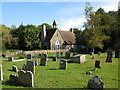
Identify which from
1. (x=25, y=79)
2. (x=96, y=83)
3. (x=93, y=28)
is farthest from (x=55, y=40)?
(x=96, y=83)

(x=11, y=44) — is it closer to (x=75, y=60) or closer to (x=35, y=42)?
(x=35, y=42)

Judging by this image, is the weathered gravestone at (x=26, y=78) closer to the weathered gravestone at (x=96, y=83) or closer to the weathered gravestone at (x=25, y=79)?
the weathered gravestone at (x=25, y=79)

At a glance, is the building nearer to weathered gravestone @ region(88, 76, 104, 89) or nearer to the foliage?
the foliage

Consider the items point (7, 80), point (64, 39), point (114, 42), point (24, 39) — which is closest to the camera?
point (7, 80)

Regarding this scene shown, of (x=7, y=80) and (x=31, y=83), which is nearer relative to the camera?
(x=31, y=83)

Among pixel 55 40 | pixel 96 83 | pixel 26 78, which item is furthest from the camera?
pixel 55 40

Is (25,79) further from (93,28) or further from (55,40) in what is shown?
(55,40)

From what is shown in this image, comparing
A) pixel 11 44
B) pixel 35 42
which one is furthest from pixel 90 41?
pixel 11 44

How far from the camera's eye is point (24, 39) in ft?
151

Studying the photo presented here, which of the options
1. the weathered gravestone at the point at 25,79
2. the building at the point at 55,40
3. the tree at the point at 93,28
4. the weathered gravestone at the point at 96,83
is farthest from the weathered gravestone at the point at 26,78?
the building at the point at 55,40

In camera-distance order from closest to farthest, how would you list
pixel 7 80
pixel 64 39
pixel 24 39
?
pixel 7 80, pixel 24 39, pixel 64 39

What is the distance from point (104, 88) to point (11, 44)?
45.4 m

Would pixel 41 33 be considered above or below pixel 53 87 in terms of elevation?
above

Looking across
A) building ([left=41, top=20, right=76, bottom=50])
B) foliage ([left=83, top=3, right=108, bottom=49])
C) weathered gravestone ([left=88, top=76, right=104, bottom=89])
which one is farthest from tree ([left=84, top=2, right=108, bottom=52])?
building ([left=41, top=20, right=76, bottom=50])
